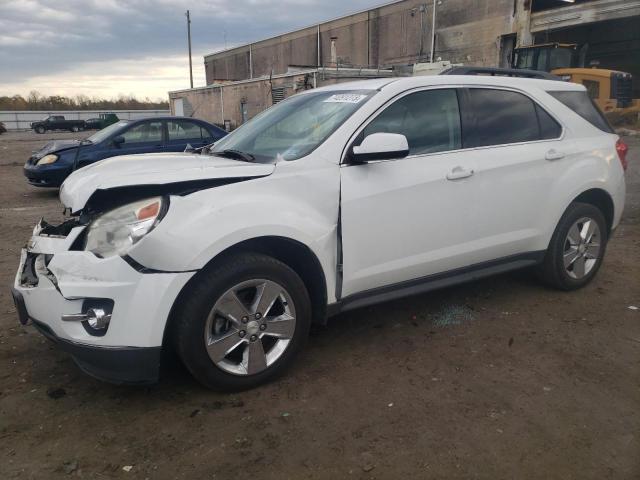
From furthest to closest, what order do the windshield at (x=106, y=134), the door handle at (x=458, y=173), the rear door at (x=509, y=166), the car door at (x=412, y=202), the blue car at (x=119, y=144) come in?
the windshield at (x=106, y=134), the blue car at (x=119, y=144), the rear door at (x=509, y=166), the door handle at (x=458, y=173), the car door at (x=412, y=202)

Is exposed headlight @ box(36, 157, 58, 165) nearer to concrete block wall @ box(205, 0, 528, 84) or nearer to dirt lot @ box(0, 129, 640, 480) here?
dirt lot @ box(0, 129, 640, 480)

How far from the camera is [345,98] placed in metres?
3.53

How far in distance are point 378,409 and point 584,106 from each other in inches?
128

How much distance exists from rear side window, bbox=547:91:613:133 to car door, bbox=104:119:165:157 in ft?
25.1

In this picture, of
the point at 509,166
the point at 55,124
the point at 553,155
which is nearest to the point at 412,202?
the point at 509,166

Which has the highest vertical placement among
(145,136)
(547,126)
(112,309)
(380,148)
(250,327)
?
(547,126)

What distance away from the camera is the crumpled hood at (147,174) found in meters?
2.74

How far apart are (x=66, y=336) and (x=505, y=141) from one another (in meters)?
3.19

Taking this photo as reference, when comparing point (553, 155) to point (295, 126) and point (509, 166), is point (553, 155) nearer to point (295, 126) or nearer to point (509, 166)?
point (509, 166)

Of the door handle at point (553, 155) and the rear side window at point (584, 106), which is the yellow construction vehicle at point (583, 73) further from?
the door handle at point (553, 155)

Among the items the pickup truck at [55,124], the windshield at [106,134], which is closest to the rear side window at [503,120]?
the windshield at [106,134]

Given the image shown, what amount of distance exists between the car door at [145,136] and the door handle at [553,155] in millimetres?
7739

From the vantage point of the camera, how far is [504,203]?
3807 millimetres

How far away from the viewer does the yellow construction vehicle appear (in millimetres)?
19641
